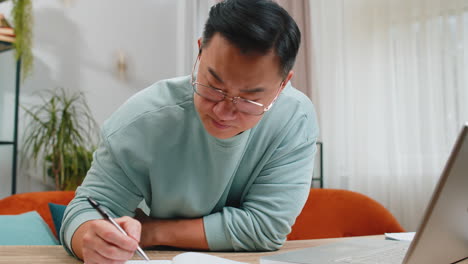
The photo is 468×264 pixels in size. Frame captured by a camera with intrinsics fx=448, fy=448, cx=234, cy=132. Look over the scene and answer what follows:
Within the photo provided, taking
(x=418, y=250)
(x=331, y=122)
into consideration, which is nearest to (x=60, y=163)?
(x=331, y=122)

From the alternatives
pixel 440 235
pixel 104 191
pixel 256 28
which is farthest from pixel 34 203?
pixel 440 235

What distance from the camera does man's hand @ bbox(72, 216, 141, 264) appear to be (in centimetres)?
63

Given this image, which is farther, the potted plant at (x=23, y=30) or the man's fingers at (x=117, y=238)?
the potted plant at (x=23, y=30)

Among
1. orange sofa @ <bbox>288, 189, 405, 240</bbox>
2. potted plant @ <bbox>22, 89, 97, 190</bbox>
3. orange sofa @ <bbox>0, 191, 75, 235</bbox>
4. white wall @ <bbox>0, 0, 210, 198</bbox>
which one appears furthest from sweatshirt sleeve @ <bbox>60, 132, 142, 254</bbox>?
white wall @ <bbox>0, 0, 210, 198</bbox>

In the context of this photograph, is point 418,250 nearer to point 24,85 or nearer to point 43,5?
point 24,85

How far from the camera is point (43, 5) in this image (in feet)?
9.58

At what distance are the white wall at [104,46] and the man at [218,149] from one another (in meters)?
2.08

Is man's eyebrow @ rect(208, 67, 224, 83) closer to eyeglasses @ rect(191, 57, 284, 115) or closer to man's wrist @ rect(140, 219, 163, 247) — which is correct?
eyeglasses @ rect(191, 57, 284, 115)

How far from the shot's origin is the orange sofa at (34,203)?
1.72m

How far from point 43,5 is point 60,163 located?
106 cm

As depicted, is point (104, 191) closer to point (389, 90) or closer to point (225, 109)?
point (225, 109)

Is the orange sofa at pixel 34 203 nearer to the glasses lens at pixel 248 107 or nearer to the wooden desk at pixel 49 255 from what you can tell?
the wooden desk at pixel 49 255

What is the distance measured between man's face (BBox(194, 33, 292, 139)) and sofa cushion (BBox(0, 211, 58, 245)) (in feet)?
2.99

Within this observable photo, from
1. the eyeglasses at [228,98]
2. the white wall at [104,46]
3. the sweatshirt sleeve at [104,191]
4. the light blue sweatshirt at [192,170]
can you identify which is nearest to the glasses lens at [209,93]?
the eyeglasses at [228,98]
